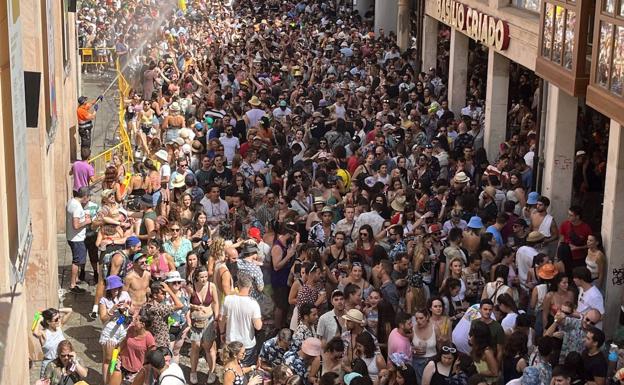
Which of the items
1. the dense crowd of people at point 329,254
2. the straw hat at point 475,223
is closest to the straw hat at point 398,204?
the dense crowd of people at point 329,254

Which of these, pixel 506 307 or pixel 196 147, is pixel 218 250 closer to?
pixel 506 307

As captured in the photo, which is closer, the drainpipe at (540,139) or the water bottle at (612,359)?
the water bottle at (612,359)

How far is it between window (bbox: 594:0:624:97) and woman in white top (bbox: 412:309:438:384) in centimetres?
440

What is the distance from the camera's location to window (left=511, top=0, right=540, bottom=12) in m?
21.1

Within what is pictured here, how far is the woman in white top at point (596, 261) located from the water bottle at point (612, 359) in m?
2.30

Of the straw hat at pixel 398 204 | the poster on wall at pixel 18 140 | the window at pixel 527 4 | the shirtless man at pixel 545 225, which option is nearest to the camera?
the poster on wall at pixel 18 140

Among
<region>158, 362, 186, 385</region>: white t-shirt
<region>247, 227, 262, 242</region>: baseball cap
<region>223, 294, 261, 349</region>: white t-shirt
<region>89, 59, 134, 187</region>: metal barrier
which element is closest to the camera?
<region>158, 362, 186, 385</region>: white t-shirt

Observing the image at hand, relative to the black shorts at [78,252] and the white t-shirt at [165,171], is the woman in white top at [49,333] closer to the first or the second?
the black shorts at [78,252]

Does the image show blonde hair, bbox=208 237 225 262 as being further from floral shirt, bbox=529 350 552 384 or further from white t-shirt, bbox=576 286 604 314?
floral shirt, bbox=529 350 552 384

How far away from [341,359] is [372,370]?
12.5 inches

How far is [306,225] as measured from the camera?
15.7m

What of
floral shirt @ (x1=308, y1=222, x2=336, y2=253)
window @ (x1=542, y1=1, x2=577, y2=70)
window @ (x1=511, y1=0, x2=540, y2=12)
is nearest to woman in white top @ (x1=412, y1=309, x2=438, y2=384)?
floral shirt @ (x1=308, y1=222, x2=336, y2=253)

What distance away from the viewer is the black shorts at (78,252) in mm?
16328

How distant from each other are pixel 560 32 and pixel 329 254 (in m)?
5.49
